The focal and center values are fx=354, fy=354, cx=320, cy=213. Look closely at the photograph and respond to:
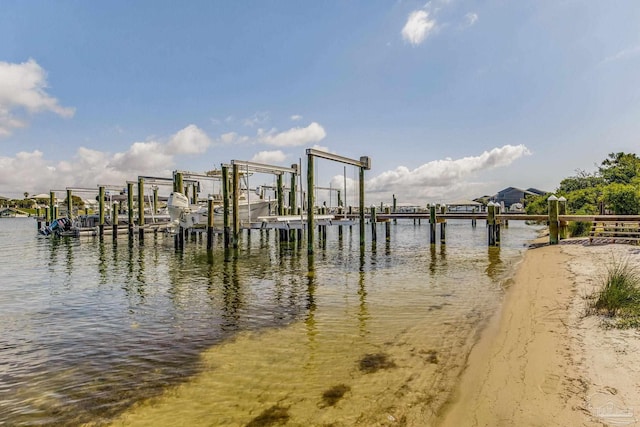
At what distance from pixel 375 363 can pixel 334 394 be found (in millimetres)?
1276

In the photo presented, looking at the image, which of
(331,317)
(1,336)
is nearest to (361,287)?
(331,317)

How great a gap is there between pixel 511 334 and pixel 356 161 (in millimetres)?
19005

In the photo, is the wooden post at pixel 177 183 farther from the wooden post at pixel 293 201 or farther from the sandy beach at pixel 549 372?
the sandy beach at pixel 549 372

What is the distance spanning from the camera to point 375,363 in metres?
6.18

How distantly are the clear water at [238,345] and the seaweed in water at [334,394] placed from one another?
0.02 meters

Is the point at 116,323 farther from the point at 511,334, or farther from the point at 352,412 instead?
the point at 511,334

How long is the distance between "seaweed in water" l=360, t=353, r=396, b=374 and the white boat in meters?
21.2

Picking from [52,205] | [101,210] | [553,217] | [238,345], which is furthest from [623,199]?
[52,205]

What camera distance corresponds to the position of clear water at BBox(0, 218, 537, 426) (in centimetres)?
491

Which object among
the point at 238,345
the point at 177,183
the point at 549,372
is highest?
the point at 177,183

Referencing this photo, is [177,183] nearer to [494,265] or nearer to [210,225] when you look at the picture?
[210,225]

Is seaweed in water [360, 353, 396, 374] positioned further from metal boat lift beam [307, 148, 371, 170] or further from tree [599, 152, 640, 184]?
tree [599, 152, 640, 184]

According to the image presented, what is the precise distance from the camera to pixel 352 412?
4.61m

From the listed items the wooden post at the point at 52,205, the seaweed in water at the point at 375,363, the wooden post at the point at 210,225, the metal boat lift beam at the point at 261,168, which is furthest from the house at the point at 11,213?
the seaweed in water at the point at 375,363
